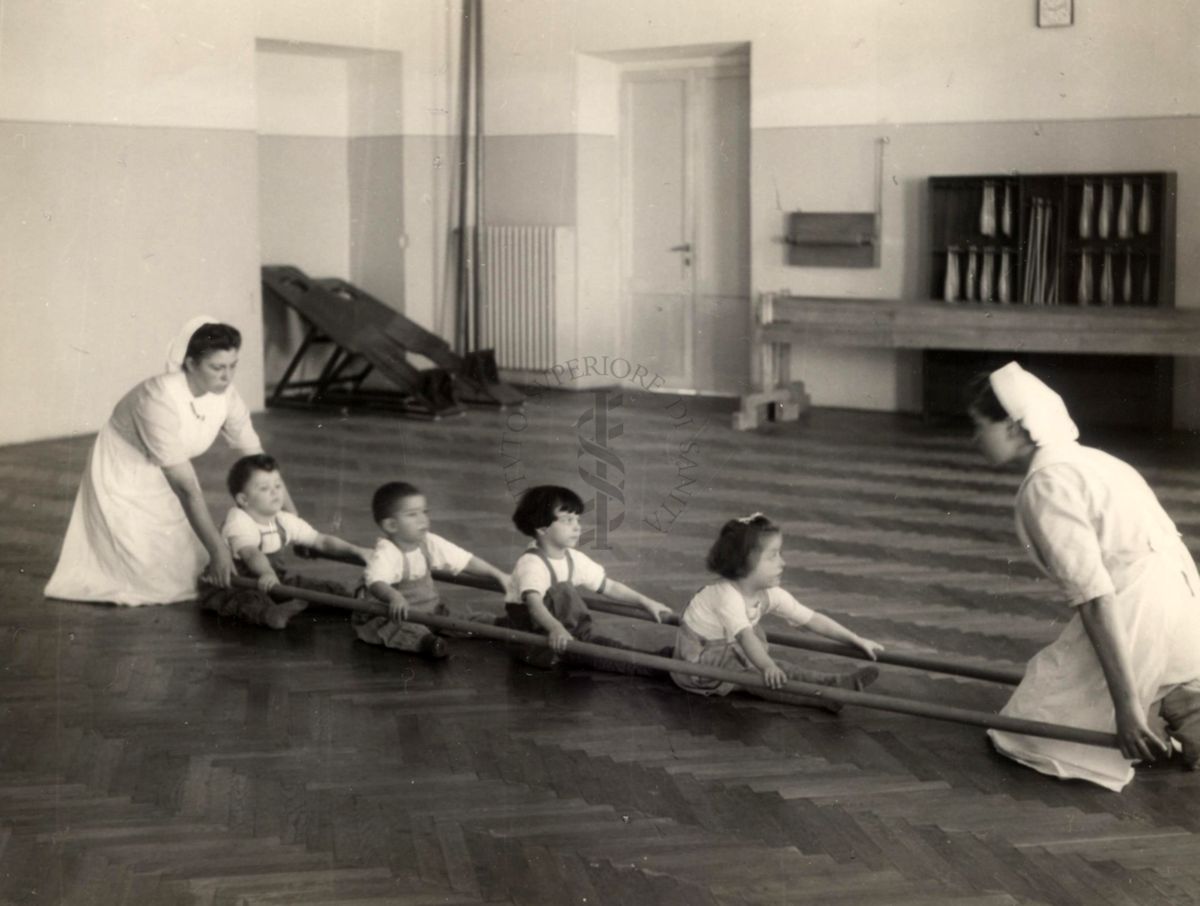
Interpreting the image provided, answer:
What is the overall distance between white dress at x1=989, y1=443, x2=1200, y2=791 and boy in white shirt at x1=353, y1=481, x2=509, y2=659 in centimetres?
187

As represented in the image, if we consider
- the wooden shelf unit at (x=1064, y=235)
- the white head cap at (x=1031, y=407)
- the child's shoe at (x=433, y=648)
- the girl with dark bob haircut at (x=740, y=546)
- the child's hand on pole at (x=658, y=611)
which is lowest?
the child's shoe at (x=433, y=648)

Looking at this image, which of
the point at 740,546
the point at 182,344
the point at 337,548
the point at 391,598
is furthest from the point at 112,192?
the point at 740,546

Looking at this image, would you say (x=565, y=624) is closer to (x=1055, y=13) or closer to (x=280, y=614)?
(x=280, y=614)

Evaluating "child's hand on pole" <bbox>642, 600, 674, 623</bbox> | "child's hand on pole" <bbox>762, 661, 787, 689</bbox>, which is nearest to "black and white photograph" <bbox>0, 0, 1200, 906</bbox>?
"child's hand on pole" <bbox>762, 661, 787, 689</bbox>

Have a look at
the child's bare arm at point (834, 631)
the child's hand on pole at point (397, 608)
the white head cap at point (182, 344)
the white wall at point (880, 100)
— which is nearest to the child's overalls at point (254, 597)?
the child's hand on pole at point (397, 608)

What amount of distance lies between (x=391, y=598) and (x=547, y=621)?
24.8 inches

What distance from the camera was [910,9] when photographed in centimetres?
980

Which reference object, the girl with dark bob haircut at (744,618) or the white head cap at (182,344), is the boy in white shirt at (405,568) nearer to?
the girl with dark bob haircut at (744,618)

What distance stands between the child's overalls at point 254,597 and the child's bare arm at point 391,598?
1.14 ft

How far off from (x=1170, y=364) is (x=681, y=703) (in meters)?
A: 6.09

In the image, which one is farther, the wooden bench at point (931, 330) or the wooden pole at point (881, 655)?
the wooden bench at point (931, 330)

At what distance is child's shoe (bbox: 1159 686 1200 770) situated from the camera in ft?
12.5

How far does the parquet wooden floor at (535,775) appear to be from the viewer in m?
3.21

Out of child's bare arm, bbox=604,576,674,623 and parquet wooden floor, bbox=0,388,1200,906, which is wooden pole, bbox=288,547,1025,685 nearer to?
child's bare arm, bbox=604,576,674,623
